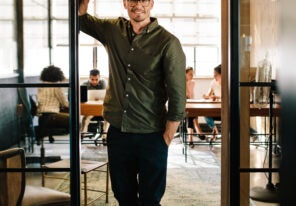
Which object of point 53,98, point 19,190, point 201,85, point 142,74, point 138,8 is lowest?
point 19,190

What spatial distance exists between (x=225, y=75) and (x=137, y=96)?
1.86 ft

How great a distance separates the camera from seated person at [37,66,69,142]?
2.08 m

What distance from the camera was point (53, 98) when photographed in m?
2.27

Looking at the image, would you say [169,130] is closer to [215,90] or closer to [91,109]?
[91,109]

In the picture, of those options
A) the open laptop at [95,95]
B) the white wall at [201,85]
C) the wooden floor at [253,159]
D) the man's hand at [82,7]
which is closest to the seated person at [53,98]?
the wooden floor at [253,159]

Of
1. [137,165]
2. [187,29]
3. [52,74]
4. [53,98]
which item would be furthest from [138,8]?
[187,29]

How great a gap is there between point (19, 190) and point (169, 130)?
→ 3.15 ft

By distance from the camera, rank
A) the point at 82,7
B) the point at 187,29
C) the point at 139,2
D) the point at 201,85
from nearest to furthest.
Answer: the point at 139,2, the point at 82,7, the point at 201,85, the point at 187,29

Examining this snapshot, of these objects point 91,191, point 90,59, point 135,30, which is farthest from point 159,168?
point 90,59

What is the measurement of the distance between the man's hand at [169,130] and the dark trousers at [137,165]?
2cm

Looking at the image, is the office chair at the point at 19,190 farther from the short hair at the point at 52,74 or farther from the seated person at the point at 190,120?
the seated person at the point at 190,120

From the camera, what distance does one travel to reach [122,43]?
2.11 m

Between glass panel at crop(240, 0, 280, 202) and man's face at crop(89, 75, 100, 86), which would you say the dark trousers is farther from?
man's face at crop(89, 75, 100, 86)

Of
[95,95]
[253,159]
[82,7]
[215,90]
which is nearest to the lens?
[82,7]
